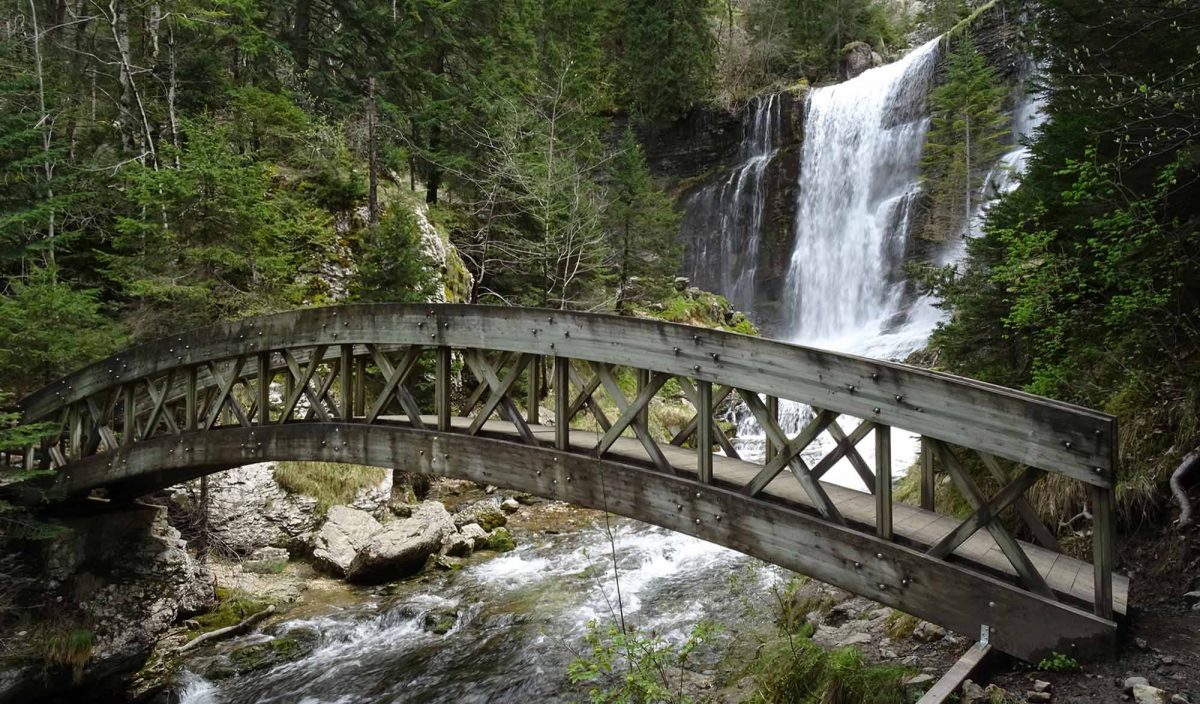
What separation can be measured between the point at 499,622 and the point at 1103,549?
7.31 metres

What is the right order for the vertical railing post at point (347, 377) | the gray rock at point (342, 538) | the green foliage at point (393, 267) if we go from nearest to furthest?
the vertical railing post at point (347, 377) < the gray rock at point (342, 538) < the green foliage at point (393, 267)

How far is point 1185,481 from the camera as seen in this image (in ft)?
17.0

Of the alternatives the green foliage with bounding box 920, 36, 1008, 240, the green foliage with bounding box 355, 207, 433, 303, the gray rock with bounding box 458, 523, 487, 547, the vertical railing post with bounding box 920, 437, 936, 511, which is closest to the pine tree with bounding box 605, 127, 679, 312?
the green foliage with bounding box 355, 207, 433, 303

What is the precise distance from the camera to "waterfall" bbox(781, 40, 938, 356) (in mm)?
26172

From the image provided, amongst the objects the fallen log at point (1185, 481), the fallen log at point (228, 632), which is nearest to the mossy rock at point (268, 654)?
the fallen log at point (228, 632)

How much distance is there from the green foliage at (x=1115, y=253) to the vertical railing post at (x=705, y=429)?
362 centimetres

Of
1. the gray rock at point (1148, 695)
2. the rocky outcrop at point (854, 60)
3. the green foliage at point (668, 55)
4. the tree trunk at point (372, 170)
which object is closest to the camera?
the gray rock at point (1148, 695)

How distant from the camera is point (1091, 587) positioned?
404 centimetres

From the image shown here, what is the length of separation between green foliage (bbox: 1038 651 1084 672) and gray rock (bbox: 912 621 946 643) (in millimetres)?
1514

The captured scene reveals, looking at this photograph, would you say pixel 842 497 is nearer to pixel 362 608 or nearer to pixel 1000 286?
pixel 1000 286

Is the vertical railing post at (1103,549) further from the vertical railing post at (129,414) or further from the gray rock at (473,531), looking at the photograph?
the vertical railing post at (129,414)

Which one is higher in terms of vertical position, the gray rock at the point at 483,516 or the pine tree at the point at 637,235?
the pine tree at the point at 637,235

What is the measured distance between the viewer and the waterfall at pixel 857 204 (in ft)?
85.9

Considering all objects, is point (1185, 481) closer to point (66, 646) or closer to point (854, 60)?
point (66, 646)
